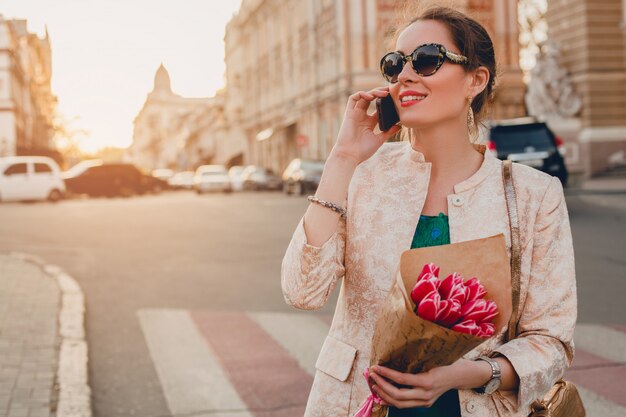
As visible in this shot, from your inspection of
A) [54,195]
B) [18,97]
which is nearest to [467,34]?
[54,195]

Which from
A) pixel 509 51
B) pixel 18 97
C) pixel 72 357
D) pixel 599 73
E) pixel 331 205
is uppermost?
pixel 18 97

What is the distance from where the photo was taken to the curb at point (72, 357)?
5.20 metres

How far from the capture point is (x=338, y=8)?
145 ft

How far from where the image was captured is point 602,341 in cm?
669

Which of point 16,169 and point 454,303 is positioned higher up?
point 16,169

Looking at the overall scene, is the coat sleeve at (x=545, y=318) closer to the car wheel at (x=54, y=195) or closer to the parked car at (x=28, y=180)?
the parked car at (x=28, y=180)

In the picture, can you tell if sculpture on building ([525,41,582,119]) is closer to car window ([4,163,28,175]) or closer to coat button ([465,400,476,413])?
car window ([4,163,28,175])

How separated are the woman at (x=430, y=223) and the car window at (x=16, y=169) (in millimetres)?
30640

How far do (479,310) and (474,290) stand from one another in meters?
0.04

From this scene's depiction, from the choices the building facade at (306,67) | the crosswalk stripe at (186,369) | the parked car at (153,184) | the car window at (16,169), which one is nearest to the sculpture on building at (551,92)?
the building facade at (306,67)

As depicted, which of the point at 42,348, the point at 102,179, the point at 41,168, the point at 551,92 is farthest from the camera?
the point at 102,179

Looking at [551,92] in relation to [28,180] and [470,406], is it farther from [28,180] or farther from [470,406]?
[470,406]

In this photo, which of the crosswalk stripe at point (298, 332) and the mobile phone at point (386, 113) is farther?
the crosswalk stripe at point (298, 332)

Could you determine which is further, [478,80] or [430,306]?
[478,80]
